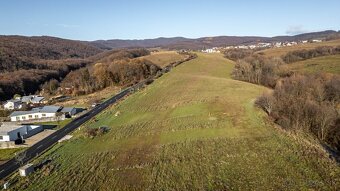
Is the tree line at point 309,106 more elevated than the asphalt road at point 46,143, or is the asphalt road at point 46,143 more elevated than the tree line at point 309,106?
the tree line at point 309,106

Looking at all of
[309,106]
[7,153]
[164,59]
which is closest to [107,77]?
[164,59]

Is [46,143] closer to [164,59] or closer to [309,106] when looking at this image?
[309,106]

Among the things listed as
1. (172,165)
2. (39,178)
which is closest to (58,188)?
(39,178)

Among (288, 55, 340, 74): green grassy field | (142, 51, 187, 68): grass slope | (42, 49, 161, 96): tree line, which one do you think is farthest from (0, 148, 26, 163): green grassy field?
(142, 51, 187, 68): grass slope

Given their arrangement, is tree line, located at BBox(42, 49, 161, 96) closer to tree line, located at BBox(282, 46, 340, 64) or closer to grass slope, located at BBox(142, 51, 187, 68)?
grass slope, located at BBox(142, 51, 187, 68)

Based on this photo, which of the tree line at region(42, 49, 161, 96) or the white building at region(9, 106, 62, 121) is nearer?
the white building at region(9, 106, 62, 121)

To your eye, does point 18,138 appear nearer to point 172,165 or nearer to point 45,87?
point 172,165

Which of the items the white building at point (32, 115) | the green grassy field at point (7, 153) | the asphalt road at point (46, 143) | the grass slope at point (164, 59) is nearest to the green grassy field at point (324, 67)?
Answer: the asphalt road at point (46, 143)

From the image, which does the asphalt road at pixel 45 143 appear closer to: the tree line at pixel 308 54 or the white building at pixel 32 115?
the white building at pixel 32 115

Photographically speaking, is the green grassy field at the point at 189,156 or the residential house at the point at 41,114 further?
the residential house at the point at 41,114

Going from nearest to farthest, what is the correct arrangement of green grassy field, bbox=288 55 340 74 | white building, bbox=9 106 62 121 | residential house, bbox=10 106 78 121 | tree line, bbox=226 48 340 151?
tree line, bbox=226 48 340 151 < residential house, bbox=10 106 78 121 < white building, bbox=9 106 62 121 < green grassy field, bbox=288 55 340 74
